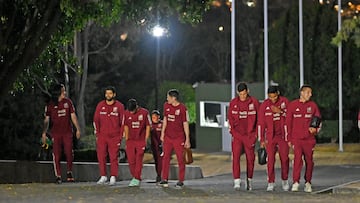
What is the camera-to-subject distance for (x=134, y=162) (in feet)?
55.6

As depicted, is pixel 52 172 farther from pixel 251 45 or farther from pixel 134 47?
pixel 251 45

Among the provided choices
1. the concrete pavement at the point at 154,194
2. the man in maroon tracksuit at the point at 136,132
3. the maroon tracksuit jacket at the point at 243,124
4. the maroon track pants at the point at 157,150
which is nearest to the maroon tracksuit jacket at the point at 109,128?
the man in maroon tracksuit at the point at 136,132

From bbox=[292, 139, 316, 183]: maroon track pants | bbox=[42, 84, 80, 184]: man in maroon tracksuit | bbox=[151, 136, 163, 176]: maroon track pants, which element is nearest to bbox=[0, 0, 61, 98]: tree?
bbox=[42, 84, 80, 184]: man in maroon tracksuit

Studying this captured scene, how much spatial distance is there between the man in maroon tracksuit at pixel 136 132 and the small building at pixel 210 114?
71.3 feet

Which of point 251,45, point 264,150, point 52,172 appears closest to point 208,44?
point 251,45

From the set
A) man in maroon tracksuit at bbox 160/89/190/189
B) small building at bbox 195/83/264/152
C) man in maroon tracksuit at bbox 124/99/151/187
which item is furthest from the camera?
small building at bbox 195/83/264/152

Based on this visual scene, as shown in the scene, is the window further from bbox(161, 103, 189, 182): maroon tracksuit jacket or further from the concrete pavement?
bbox(161, 103, 189, 182): maroon tracksuit jacket

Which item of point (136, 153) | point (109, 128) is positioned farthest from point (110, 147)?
point (136, 153)

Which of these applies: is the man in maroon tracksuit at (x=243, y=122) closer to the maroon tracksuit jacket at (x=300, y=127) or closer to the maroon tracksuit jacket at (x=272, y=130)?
the maroon tracksuit jacket at (x=272, y=130)

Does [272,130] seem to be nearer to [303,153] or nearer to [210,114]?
[303,153]

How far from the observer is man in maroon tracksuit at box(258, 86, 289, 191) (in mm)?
15578

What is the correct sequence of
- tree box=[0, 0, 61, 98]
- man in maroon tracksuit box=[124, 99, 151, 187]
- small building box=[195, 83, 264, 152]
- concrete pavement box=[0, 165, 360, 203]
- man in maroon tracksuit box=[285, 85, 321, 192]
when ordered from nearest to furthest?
concrete pavement box=[0, 165, 360, 203], man in maroon tracksuit box=[285, 85, 321, 192], man in maroon tracksuit box=[124, 99, 151, 187], tree box=[0, 0, 61, 98], small building box=[195, 83, 264, 152]

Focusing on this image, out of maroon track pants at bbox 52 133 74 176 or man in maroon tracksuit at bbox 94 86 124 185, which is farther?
maroon track pants at bbox 52 133 74 176

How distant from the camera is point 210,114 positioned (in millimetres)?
40219
